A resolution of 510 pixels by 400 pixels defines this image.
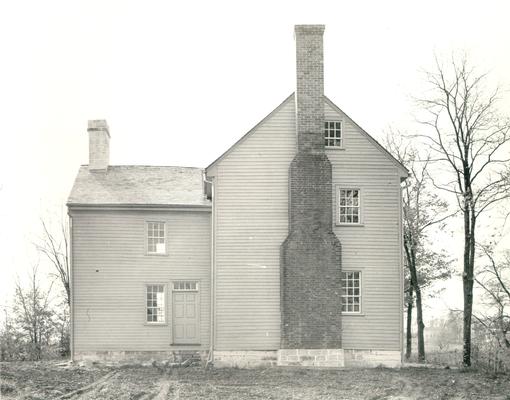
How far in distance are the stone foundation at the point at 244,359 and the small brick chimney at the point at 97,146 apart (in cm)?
929

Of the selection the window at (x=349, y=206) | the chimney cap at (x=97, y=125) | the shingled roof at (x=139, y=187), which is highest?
the chimney cap at (x=97, y=125)

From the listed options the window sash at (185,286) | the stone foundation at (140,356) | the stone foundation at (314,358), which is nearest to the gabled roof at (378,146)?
the stone foundation at (314,358)

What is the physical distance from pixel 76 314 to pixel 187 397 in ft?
32.3

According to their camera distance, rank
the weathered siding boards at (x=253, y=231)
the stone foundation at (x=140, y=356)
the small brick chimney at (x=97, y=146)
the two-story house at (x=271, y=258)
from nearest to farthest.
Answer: the two-story house at (x=271, y=258) → the weathered siding boards at (x=253, y=231) → the stone foundation at (x=140, y=356) → the small brick chimney at (x=97, y=146)

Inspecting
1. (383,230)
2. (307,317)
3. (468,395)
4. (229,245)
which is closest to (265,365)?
(307,317)

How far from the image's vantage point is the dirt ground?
50.5ft

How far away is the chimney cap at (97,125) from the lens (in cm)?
2647

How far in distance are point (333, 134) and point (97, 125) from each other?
9809mm

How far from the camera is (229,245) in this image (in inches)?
880

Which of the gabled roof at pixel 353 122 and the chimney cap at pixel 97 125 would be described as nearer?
the gabled roof at pixel 353 122

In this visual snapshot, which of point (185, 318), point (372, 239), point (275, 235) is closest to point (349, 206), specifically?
point (372, 239)

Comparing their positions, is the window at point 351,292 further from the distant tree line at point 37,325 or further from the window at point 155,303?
the distant tree line at point 37,325

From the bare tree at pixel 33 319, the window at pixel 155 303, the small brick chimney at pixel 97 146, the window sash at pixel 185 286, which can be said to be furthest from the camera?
the bare tree at pixel 33 319

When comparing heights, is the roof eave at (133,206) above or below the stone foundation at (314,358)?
above
